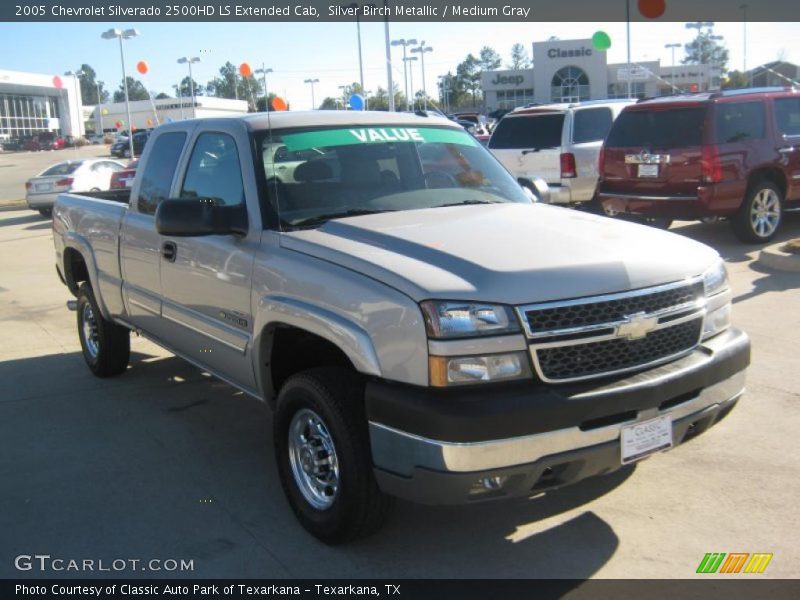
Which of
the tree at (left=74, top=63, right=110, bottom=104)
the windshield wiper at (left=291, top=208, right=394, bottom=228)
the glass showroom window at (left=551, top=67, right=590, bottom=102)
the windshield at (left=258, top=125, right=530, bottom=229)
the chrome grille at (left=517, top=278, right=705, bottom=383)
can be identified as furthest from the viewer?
the tree at (left=74, top=63, right=110, bottom=104)

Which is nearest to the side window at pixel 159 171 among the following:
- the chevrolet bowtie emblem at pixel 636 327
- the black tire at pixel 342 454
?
the black tire at pixel 342 454

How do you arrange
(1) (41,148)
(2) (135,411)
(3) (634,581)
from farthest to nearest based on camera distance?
(1) (41,148), (2) (135,411), (3) (634,581)

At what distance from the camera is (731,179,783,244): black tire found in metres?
10.3

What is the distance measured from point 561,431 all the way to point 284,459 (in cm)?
147

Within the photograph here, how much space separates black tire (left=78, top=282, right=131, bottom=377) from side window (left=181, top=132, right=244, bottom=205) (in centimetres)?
196

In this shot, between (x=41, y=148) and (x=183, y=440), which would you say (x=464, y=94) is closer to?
(x=41, y=148)

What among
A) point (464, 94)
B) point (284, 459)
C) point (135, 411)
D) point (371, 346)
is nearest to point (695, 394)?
point (371, 346)

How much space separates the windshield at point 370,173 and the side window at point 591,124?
8.43m

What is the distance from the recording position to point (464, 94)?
354 ft

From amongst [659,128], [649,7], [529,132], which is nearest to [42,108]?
[649,7]

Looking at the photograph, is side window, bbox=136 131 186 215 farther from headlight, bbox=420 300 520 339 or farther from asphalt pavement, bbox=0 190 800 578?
headlight, bbox=420 300 520 339

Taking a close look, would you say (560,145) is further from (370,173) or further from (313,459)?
(313,459)

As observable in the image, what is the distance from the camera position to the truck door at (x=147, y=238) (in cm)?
527

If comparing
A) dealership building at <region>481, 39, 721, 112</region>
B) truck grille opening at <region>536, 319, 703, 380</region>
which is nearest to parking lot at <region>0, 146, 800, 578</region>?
truck grille opening at <region>536, 319, 703, 380</region>
